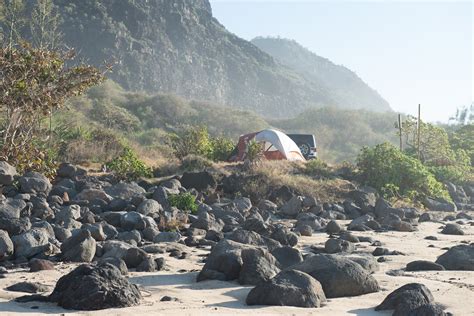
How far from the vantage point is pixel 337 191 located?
1677 centimetres

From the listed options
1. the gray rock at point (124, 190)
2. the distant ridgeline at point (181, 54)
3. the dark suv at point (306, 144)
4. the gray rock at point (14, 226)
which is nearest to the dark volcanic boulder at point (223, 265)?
the gray rock at point (14, 226)

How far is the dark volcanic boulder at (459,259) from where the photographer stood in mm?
Answer: 7273

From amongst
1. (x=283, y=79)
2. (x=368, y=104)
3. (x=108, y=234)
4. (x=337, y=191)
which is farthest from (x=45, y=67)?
(x=368, y=104)

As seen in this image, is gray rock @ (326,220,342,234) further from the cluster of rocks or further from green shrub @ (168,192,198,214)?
green shrub @ (168,192,198,214)

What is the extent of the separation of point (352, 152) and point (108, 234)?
54.6 metres

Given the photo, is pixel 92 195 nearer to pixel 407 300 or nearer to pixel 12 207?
pixel 12 207

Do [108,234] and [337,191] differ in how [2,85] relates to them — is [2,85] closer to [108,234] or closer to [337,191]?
[108,234]

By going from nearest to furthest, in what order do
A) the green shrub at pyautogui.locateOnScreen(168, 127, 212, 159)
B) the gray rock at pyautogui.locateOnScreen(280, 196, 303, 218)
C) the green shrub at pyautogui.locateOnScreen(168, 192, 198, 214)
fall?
→ the green shrub at pyautogui.locateOnScreen(168, 192, 198, 214)
the gray rock at pyautogui.locateOnScreen(280, 196, 303, 218)
the green shrub at pyautogui.locateOnScreen(168, 127, 212, 159)

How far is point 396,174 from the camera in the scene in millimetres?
18562

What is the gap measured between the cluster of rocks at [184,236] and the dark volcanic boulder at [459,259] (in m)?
0.01

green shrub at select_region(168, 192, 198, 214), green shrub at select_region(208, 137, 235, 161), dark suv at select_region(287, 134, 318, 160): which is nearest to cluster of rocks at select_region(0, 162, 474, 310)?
green shrub at select_region(168, 192, 198, 214)

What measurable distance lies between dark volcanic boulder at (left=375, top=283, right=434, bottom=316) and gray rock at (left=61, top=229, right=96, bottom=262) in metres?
3.35

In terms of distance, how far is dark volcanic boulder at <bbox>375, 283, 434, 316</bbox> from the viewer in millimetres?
5027

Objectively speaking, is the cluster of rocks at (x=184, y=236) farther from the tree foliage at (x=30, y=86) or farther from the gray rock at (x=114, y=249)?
the tree foliage at (x=30, y=86)
